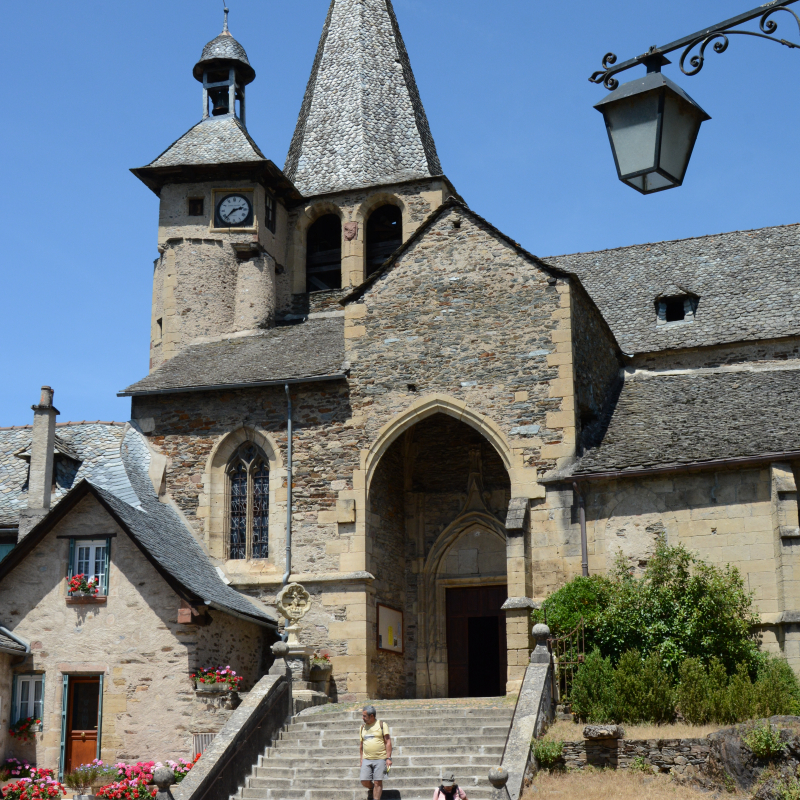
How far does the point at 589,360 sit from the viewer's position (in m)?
20.1

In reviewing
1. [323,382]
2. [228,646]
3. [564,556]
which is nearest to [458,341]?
[323,382]

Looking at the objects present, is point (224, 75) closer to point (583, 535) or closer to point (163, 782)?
point (583, 535)

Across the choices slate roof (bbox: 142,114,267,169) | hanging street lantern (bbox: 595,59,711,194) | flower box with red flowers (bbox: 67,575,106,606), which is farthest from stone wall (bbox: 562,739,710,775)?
slate roof (bbox: 142,114,267,169)

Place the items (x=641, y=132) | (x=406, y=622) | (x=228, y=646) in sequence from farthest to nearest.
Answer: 1. (x=406, y=622)
2. (x=228, y=646)
3. (x=641, y=132)

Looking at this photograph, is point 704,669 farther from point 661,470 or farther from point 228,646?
point 228,646

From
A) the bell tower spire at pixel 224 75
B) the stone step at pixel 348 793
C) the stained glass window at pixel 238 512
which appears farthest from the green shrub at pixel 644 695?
the bell tower spire at pixel 224 75

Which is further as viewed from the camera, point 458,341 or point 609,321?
point 609,321

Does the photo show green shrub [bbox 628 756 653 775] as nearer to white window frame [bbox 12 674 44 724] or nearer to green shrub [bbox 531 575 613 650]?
green shrub [bbox 531 575 613 650]

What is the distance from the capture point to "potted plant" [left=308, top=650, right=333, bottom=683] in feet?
61.2

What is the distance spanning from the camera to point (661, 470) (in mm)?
17547

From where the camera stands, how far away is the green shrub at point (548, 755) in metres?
13.5

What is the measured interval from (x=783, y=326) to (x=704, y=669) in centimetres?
849

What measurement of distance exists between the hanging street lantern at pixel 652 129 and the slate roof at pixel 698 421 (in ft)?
37.6

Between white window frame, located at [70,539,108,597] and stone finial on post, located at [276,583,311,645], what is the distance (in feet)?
8.98
